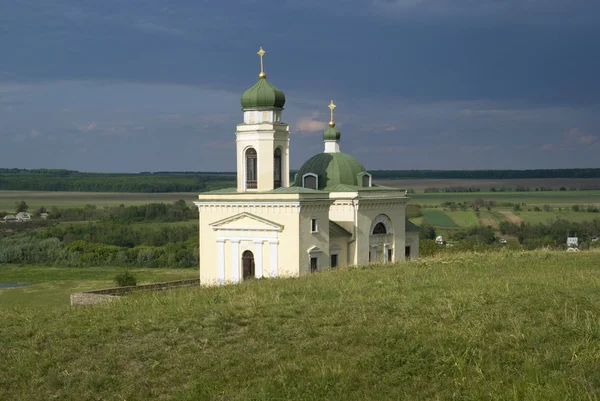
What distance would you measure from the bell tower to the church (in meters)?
0.04

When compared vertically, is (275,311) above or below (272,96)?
below

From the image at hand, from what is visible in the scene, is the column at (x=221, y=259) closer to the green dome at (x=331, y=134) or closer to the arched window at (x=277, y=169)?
the arched window at (x=277, y=169)

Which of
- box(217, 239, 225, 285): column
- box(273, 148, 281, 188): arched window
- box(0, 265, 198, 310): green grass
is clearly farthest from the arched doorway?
box(0, 265, 198, 310): green grass

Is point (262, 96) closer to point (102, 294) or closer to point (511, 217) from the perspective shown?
point (102, 294)

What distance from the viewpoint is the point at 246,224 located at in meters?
33.3

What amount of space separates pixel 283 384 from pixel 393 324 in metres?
2.85

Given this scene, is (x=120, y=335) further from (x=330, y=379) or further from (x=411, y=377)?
(x=411, y=377)

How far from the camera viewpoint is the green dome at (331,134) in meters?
39.8

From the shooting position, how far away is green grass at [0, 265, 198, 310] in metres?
57.2

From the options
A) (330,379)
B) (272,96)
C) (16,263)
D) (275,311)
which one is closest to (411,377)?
(330,379)

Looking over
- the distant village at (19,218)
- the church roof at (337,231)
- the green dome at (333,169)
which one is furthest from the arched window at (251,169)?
the distant village at (19,218)

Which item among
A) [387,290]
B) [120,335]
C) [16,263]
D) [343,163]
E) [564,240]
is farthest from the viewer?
[16,263]

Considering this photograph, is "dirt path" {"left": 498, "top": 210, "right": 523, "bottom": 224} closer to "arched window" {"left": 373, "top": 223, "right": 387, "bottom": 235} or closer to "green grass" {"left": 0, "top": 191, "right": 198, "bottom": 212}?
"arched window" {"left": 373, "top": 223, "right": 387, "bottom": 235}

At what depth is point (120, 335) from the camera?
13836 millimetres
